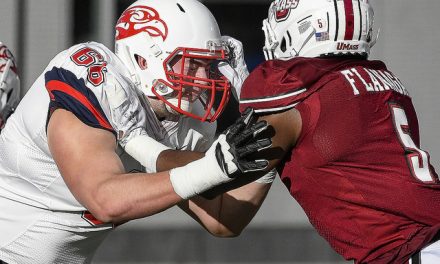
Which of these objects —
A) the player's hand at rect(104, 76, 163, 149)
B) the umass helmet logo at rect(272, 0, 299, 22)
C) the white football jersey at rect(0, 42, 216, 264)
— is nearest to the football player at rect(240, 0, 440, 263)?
the umass helmet logo at rect(272, 0, 299, 22)

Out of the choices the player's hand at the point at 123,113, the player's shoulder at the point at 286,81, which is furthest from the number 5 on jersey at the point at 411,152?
the player's hand at the point at 123,113

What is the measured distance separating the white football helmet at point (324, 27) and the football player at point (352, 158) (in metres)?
0.12

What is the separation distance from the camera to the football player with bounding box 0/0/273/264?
3.27 m

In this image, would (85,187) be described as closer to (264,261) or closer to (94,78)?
(94,78)

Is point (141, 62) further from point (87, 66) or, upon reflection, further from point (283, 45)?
point (283, 45)

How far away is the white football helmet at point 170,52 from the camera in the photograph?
12.6 feet

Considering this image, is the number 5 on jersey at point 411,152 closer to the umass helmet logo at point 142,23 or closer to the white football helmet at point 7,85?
the umass helmet logo at point 142,23

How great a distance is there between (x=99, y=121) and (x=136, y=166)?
18.3 inches

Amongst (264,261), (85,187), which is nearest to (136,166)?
(85,187)

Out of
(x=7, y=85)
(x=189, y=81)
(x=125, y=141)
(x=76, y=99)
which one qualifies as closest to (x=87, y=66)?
(x=76, y=99)

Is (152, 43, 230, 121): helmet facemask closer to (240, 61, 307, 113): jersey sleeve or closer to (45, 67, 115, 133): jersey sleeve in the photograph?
(45, 67, 115, 133): jersey sleeve

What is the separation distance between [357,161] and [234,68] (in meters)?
1.16

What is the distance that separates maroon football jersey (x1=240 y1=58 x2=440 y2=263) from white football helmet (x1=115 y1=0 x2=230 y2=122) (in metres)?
0.63

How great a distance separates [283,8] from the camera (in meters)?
3.47
